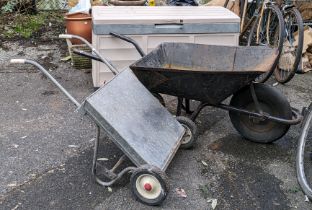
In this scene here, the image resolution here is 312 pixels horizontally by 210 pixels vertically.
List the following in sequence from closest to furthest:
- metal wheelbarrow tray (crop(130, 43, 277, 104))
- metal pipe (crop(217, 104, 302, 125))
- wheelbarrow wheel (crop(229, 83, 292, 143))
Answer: metal wheelbarrow tray (crop(130, 43, 277, 104))
metal pipe (crop(217, 104, 302, 125))
wheelbarrow wheel (crop(229, 83, 292, 143))

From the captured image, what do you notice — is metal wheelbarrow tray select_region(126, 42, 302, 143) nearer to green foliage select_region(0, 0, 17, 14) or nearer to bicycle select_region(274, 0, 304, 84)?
bicycle select_region(274, 0, 304, 84)

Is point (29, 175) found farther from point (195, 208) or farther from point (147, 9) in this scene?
point (147, 9)

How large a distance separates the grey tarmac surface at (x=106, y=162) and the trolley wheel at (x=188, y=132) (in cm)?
9

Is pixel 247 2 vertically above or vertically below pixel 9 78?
above

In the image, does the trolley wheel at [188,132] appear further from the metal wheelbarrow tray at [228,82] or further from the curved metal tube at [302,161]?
the curved metal tube at [302,161]

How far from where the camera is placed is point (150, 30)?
4.81 m

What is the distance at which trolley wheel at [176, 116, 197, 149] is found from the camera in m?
3.78

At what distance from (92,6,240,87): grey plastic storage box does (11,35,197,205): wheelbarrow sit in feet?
4.30

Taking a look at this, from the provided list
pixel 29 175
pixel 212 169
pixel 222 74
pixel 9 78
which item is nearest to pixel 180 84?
pixel 222 74

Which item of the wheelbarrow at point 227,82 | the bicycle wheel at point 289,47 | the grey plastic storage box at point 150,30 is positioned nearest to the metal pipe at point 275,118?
the wheelbarrow at point 227,82

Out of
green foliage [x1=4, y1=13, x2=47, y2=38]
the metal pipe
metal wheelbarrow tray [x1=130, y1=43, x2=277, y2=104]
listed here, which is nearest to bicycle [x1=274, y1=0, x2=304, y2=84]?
metal wheelbarrow tray [x1=130, y1=43, x2=277, y2=104]

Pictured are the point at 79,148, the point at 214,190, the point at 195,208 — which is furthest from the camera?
the point at 79,148

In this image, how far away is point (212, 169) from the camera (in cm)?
367

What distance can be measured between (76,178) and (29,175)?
403mm
